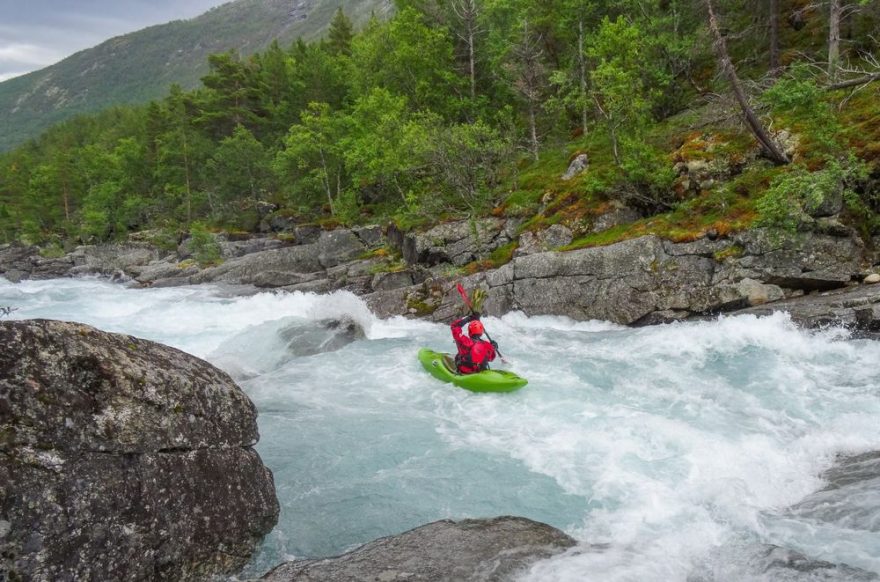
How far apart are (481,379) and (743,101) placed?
12463mm

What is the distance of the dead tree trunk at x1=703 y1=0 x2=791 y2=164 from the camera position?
15625mm

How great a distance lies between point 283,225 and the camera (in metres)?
44.4

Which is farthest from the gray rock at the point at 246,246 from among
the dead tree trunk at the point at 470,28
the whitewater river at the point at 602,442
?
the whitewater river at the point at 602,442

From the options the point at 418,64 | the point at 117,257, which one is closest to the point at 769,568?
the point at 418,64

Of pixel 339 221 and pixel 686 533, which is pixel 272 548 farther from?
pixel 339 221

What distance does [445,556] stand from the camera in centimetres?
546

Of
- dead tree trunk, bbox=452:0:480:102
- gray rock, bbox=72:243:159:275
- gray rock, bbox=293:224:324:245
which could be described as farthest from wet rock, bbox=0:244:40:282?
dead tree trunk, bbox=452:0:480:102

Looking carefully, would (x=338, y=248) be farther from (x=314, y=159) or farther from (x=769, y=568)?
(x=769, y=568)

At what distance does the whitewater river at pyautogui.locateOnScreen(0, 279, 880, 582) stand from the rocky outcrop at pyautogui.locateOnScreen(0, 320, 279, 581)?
36.5 inches

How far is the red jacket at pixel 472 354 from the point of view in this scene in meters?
12.6

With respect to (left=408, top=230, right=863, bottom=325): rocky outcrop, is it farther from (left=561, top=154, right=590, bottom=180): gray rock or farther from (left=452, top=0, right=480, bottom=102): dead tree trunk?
(left=452, top=0, right=480, bottom=102): dead tree trunk

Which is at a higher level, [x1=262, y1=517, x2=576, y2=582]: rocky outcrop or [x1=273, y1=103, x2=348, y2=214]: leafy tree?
[x1=273, y1=103, x2=348, y2=214]: leafy tree

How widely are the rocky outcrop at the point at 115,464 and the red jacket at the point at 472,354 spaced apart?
6942mm

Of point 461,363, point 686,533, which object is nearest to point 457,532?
point 686,533
